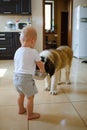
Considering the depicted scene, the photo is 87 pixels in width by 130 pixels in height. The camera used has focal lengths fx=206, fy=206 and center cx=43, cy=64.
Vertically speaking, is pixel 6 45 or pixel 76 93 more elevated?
pixel 6 45

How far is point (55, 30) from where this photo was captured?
1096cm

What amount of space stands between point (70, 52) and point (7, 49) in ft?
11.9

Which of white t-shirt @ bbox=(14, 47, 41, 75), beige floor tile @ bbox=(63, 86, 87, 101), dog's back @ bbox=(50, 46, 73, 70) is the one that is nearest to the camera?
white t-shirt @ bbox=(14, 47, 41, 75)

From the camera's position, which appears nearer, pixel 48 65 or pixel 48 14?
pixel 48 65

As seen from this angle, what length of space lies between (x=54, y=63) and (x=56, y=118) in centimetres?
81

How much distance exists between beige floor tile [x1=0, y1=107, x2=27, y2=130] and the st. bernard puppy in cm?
59

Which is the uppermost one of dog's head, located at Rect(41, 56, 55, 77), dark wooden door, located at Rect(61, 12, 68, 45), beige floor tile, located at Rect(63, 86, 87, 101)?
dark wooden door, located at Rect(61, 12, 68, 45)

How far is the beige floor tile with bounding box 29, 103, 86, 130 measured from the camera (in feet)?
5.74

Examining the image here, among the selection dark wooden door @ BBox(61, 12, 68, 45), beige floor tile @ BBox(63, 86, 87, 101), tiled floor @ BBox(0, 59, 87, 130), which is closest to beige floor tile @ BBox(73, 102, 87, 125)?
tiled floor @ BBox(0, 59, 87, 130)

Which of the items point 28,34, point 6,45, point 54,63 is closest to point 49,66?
point 54,63

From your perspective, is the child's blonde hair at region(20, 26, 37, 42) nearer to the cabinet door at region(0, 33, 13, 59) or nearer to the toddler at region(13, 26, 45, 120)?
the toddler at region(13, 26, 45, 120)

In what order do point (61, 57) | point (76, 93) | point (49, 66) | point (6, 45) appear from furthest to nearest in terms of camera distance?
point (6, 45) → point (61, 57) → point (76, 93) → point (49, 66)

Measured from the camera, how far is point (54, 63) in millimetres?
2543

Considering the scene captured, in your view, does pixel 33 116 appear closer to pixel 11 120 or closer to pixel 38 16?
pixel 11 120
